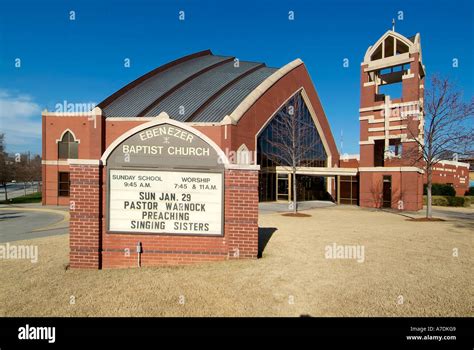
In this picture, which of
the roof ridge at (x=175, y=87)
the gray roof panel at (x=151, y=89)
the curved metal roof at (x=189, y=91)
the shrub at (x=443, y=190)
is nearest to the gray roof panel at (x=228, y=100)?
the curved metal roof at (x=189, y=91)

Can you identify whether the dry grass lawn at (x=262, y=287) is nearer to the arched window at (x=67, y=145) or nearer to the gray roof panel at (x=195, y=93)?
the gray roof panel at (x=195, y=93)

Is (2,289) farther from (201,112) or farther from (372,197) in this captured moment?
(372,197)

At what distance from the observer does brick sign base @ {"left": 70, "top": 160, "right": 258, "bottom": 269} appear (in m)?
6.73

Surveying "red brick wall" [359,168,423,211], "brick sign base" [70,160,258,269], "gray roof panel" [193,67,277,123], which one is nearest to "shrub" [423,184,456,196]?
"red brick wall" [359,168,423,211]

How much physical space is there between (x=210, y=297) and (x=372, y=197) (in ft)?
82.4

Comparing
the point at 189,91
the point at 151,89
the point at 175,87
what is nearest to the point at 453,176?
the point at 189,91

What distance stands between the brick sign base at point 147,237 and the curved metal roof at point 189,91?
749 inches

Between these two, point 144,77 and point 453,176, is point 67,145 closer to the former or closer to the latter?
point 144,77

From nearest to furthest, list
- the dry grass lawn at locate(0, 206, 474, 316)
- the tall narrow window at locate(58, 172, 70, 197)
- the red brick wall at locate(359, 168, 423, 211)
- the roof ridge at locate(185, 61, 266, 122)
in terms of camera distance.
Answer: the dry grass lawn at locate(0, 206, 474, 316)
the red brick wall at locate(359, 168, 423, 211)
the roof ridge at locate(185, 61, 266, 122)
the tall narrow window at locate(58, 172, 70, 197)

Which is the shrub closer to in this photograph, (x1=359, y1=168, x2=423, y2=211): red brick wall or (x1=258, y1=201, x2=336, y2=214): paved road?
(x1=359, y1=168, x2=423, y2=211): red brick wall

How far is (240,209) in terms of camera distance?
6934 millimetres

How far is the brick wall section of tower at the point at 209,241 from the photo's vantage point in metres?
6.83

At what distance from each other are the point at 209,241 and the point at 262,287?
208 cm

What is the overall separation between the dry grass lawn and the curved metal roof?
20026mm
